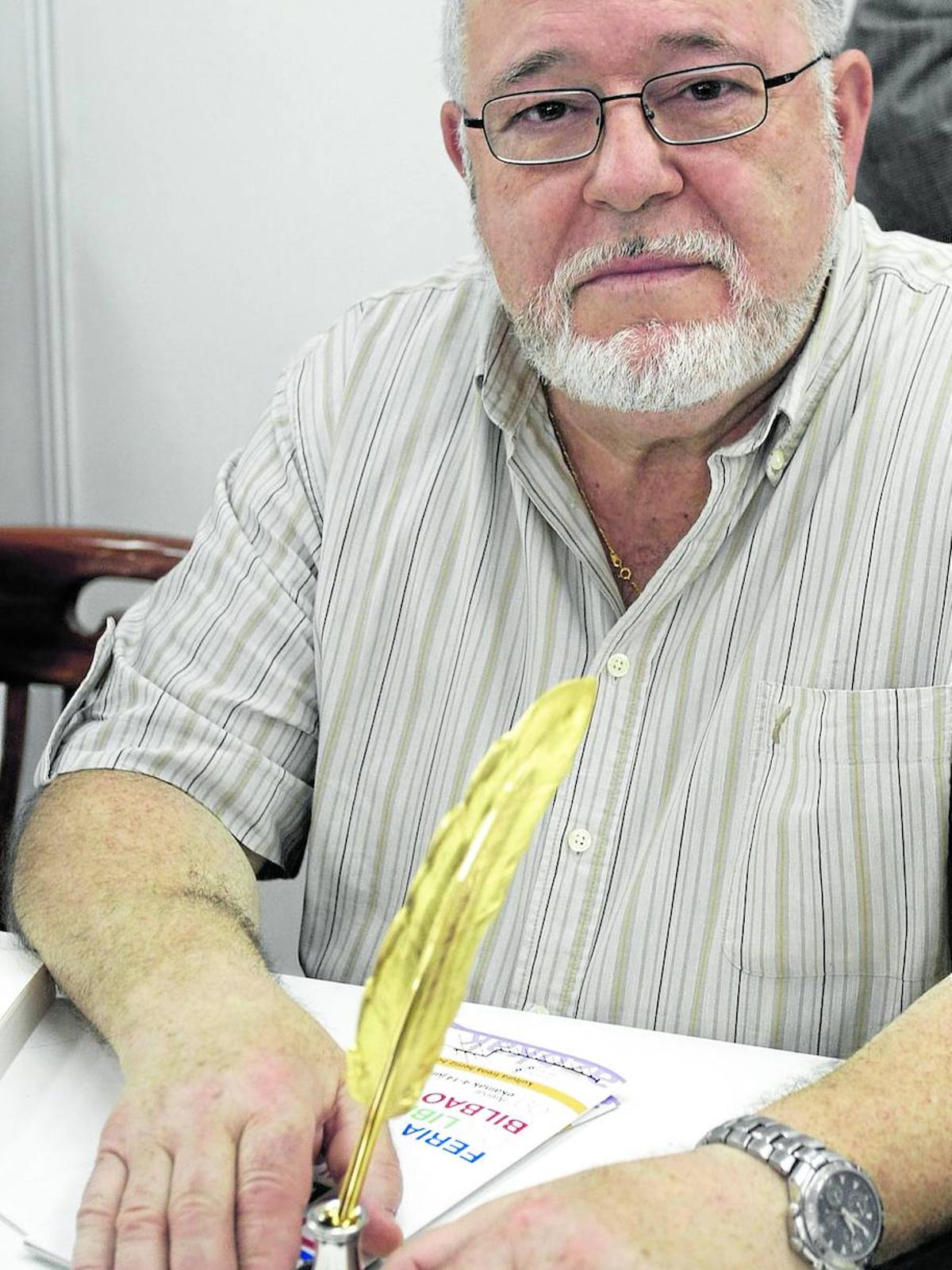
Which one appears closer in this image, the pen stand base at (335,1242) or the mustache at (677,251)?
the pen stand base at (335,1242)

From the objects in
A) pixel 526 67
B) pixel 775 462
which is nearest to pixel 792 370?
pixel 775 462

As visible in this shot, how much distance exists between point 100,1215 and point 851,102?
944mm

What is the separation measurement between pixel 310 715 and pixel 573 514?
0.29m

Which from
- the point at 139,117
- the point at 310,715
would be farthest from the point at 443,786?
the point at 139,117

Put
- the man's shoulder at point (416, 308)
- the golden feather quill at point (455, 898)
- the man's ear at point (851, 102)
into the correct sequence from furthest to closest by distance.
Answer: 1. the man's shoulder at point (416, 308)
2. the man's ear at point (851, 102)
3. the golden feather quill at point (455, 898)

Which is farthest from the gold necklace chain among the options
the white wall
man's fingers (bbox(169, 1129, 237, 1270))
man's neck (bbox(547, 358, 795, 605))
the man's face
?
the white wall

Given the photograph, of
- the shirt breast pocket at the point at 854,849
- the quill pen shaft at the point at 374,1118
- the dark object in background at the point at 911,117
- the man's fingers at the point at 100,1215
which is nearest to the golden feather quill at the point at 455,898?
the quill pen shaft at the point at 374,1118

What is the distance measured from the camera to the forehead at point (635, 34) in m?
1.08

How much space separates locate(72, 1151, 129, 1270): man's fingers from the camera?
75 centimetres

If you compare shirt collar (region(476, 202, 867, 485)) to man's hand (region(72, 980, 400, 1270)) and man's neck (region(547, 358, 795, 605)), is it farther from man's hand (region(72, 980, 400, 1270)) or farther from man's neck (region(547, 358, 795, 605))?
man's hand (region(72, 980, 400, 1270))

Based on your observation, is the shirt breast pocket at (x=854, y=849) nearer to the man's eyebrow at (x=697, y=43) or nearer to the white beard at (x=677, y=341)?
the white beard at (x=677, y=341)

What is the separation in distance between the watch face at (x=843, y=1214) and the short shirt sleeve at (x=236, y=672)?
24.2 inches

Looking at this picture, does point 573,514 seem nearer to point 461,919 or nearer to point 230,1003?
point 230,1003

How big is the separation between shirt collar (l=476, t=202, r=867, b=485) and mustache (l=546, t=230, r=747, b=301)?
104 mm
